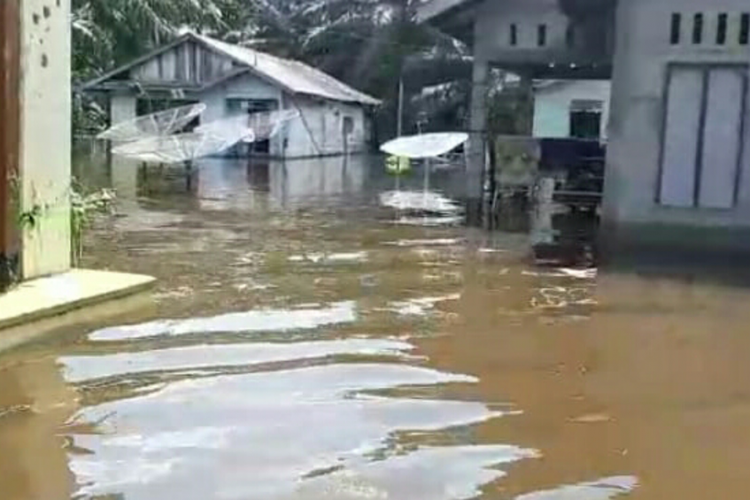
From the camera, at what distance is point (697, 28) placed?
1552cm

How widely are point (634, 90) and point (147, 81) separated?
1114 inches

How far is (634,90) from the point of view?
15977 millimetres

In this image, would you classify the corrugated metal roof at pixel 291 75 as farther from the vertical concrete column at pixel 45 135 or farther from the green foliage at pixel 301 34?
the vertical concrete column at pixel 45 135

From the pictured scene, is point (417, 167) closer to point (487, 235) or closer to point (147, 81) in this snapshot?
point (147, 81)

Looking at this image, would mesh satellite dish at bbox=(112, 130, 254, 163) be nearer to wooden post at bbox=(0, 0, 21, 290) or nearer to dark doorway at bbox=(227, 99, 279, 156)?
dark doorway at bbox=(227, 99, 279, 156)

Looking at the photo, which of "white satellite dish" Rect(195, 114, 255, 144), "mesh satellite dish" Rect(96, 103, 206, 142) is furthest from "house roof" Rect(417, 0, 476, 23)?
"mesh satellite dish" Rect(96, 103, 206, 142)

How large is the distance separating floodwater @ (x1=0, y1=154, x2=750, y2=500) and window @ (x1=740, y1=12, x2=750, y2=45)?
456cm

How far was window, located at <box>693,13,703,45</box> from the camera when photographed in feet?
50.9

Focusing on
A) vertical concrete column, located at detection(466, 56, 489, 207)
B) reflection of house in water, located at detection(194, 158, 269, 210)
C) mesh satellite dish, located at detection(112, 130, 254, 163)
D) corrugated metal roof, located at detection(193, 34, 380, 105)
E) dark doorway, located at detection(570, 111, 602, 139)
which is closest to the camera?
vertical concrete column, located at detection(466, 56, 489, 207)

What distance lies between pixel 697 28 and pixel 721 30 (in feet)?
1.05

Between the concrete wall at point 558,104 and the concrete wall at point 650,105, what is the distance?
21.8 metres

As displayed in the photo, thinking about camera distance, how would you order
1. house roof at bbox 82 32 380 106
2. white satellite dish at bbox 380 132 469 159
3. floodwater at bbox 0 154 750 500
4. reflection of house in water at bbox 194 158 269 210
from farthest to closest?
house roof at bbox 82 32 380 106
white satellite dish at bbox 380 132 469 159
reflection of house in water at bbox 194 158 269 210
floodwater at bbox 0 154 750 500

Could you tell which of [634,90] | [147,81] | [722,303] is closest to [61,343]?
[722,303]

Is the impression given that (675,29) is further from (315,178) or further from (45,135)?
(315,178)
